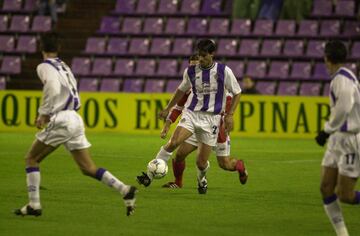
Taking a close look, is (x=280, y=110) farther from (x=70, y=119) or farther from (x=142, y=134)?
(x=70, y=119)

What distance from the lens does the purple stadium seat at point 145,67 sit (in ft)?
88.9

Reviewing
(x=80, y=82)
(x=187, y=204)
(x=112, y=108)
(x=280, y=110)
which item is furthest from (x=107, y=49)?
(x=187, y=204)

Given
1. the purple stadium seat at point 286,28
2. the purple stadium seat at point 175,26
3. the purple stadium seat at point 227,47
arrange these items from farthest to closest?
the purple stadium seat at point 175,26 < the purple stadium seat at point 227,47 < the purple stadium seat at point 286,28

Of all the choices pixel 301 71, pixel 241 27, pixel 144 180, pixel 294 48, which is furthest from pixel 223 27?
pixel 144 180

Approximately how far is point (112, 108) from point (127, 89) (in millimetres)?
1772

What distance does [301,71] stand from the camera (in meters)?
25.9

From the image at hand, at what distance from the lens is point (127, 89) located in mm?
26891

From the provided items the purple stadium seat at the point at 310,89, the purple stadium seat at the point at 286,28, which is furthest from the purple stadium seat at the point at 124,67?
the purple stadium seat at the point at 310,89

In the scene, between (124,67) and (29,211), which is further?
(124,67)

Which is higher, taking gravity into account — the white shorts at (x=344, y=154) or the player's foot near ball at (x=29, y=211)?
the white shorts at (x=344, y=154)

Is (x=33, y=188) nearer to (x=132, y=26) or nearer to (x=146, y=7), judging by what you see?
(x=132, y=26)

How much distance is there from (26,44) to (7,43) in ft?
2.08

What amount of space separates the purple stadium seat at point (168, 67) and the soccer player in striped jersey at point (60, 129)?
1694 cm

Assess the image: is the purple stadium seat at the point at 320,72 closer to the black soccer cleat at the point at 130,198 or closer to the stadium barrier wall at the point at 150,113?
the stadium barrier wall at the point at 150,113
